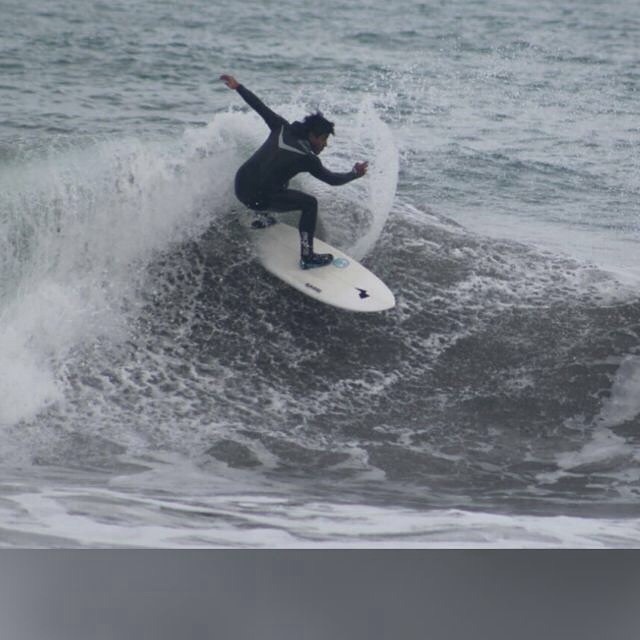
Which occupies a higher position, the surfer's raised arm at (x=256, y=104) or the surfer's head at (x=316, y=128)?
the surfer's raised arm at (x=256, y=104)

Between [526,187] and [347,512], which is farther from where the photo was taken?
[526,187]

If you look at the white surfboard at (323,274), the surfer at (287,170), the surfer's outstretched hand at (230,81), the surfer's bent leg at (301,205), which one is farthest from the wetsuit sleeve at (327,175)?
the surfer's outstretched hand at (230,81)

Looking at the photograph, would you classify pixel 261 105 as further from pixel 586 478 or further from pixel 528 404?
pixel 586 478

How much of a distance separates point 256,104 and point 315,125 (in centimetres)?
19

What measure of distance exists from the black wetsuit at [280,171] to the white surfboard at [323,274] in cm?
9

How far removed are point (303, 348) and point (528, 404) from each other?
0.71 metres

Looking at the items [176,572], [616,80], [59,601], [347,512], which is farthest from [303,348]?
[616,80]

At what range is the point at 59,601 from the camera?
2986mm

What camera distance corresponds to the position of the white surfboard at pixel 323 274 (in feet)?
11.4

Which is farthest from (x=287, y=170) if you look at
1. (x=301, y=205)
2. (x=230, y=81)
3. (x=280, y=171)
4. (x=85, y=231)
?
(x=85, y=231)

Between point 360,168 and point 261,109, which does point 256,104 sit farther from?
point 360,168

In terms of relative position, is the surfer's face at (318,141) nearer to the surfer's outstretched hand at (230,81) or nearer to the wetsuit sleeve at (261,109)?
the wetsuit sleeve at (261,109)

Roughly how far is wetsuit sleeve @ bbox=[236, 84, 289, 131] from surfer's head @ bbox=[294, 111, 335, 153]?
2.2 inches

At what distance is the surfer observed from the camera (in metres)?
3.32
